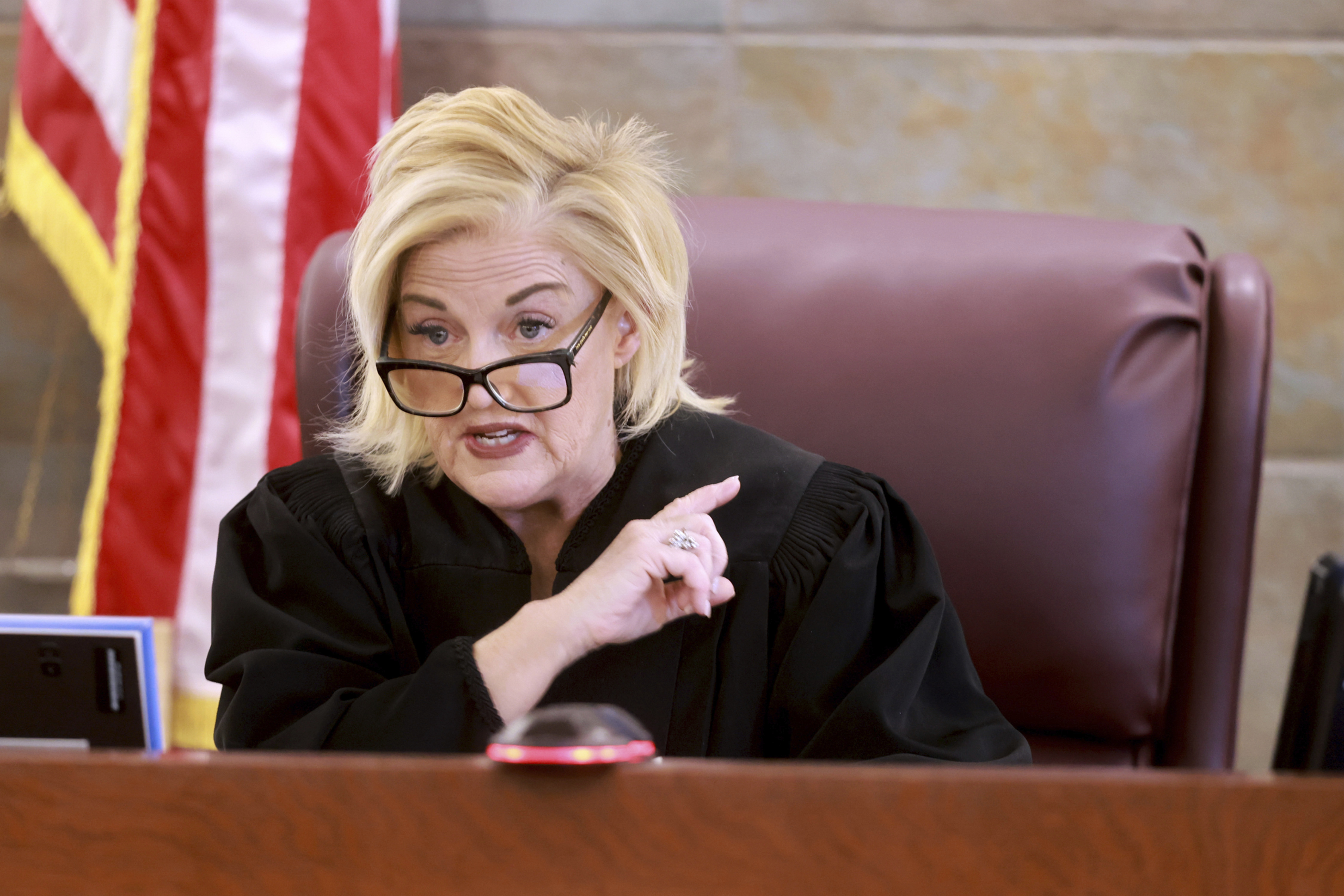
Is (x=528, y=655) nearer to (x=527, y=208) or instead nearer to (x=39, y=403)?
(x=527, y=208)

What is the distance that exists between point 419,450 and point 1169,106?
1.34 meters

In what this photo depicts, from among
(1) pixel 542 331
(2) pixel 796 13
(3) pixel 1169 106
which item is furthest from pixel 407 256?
(3) pixel 1169 106

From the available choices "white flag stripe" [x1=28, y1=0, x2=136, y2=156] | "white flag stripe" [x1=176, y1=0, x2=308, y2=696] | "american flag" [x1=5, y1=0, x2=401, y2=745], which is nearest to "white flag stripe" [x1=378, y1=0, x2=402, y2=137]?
"american flag" [x1=5, y1=0, x2=401, y2=745]

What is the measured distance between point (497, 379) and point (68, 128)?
116 cm

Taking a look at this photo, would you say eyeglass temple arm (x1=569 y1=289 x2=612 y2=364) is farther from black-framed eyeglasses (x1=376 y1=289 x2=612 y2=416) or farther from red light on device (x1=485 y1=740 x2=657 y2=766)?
red light on device (x1=485 y1=740 x2=657 y2=766)

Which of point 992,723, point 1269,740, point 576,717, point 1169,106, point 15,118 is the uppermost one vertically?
point 1169,106

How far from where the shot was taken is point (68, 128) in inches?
69.0

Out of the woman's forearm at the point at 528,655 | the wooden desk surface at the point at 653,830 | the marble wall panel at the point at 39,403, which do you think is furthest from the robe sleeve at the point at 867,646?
the marble wall panel at the point at 39,403

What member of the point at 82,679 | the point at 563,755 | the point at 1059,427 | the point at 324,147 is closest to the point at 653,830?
the point at 563,755

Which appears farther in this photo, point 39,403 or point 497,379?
point 39,403

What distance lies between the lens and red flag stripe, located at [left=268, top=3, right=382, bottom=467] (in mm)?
1662

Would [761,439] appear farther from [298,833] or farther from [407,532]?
[298,833]

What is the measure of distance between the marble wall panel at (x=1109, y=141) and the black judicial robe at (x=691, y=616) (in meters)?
0.91

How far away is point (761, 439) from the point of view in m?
1.11
